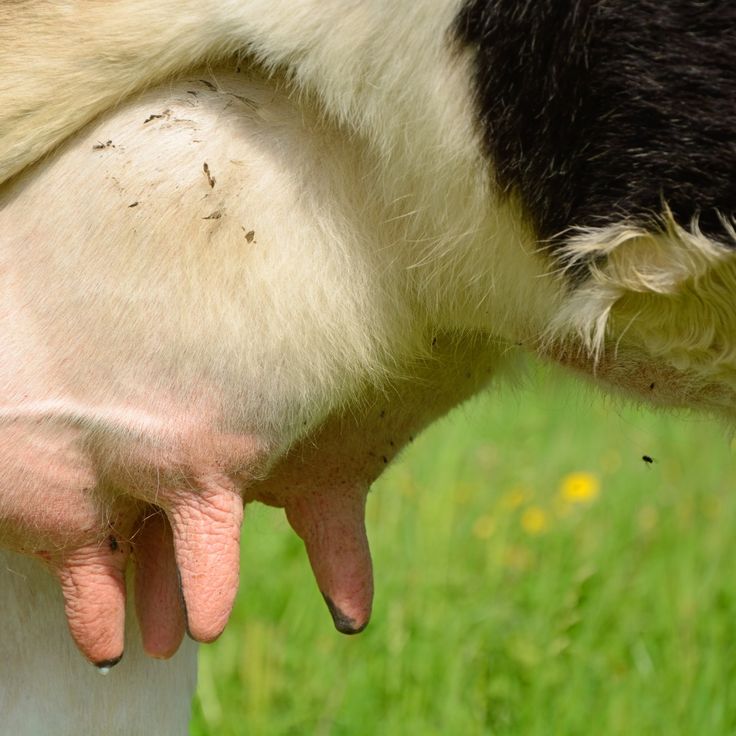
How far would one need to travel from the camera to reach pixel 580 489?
305cm

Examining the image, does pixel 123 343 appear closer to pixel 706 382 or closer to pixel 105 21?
pixel 105 21

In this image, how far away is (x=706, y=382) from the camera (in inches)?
55.6

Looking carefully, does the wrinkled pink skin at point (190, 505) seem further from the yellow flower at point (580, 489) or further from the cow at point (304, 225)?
the yellow flower at point (580, 489)

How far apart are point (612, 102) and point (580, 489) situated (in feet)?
6.14

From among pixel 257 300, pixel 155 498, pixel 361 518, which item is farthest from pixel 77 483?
pixel 361 518

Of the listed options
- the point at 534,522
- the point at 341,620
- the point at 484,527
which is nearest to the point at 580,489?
the point at 534,522

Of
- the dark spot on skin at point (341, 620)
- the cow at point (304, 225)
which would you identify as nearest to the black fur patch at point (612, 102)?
the cow at point (304, 225)

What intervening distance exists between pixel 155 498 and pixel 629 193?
60 centimetres

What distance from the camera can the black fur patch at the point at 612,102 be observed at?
1227mm

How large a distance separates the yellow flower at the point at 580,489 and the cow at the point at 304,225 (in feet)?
4.88

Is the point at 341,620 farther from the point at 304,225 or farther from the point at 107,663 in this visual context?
the point at 304,225

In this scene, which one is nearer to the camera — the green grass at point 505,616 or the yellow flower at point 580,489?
the green grass at point 505,616

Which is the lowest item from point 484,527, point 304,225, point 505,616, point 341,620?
point 484,527

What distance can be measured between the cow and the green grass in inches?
13.6
